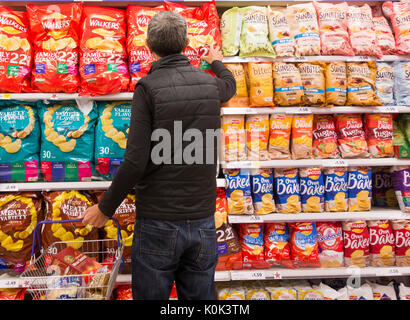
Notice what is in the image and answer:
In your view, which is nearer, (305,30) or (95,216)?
(95,216)

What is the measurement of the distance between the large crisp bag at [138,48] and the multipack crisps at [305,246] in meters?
1.56

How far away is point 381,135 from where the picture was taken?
7.40 ft

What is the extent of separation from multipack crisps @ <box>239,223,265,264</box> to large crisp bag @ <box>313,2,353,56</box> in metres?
1.38

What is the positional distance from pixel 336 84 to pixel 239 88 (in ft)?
2.28

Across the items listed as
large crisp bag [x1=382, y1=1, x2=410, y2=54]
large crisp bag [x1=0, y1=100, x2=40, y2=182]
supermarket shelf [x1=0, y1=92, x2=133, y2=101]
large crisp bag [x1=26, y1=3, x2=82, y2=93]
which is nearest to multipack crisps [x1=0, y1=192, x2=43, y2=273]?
large crisp bag [x1=0, y1=100, x2=40, y2=182]

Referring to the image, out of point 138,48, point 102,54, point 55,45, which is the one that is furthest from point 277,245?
point 55,45

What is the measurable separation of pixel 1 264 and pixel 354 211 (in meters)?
2.54

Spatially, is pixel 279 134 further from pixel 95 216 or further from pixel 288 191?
pixel 95 216

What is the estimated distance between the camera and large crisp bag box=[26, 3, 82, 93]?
6.51ft

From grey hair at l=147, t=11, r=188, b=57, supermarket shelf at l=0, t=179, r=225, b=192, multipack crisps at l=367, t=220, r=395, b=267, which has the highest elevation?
grey hair at l=147, t=11, r=188, b=57

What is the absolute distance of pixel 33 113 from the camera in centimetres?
208

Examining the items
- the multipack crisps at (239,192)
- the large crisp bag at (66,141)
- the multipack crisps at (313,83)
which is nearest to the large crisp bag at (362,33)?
the multipack crisps at (313,83)

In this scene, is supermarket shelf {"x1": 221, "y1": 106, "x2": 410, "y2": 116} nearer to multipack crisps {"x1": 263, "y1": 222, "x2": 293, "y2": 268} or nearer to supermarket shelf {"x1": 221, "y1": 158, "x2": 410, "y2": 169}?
supermarket shelf {"x1": 221, "y1": 158, "x2": 410, "y2": 169}

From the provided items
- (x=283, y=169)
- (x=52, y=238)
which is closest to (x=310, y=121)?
(x=283, y=169)
